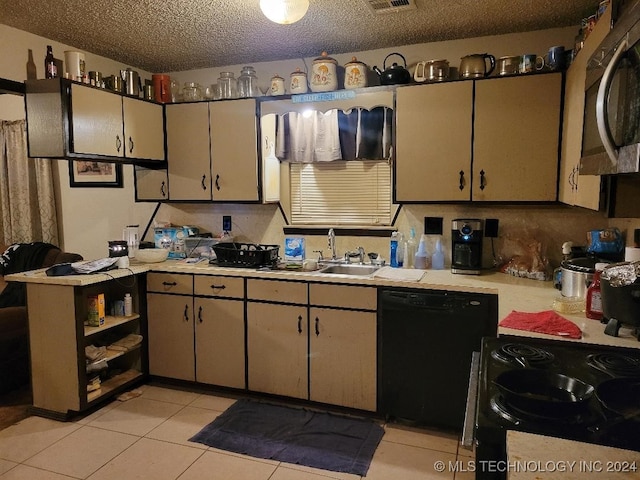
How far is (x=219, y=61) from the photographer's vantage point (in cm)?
375

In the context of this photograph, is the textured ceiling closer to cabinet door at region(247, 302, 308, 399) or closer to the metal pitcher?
the metal pitcher

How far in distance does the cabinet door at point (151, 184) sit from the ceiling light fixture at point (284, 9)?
2.04m

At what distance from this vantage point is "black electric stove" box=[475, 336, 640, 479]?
1.10 metres

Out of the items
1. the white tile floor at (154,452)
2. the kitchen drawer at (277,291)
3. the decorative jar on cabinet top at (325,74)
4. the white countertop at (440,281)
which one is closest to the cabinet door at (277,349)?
the kitchen drawer at (277,291)

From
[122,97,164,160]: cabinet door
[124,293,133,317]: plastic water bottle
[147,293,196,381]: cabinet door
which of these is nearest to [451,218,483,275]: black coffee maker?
[147,293,196,381]: cabinet door

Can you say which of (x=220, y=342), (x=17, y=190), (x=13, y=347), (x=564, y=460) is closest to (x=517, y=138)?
(x=564, y=460)

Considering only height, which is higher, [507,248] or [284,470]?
[507,248]

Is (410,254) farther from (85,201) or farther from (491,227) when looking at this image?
(85,201)

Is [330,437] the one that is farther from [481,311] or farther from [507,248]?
[507,248]

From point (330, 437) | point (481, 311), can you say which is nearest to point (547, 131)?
point (481, 311)

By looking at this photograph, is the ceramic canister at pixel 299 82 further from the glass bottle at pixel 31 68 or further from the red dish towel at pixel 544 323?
the red dish towel at pixel 544 323

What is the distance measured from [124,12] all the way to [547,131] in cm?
269

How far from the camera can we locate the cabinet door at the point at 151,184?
3812 millimetres

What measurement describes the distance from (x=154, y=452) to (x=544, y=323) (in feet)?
7.11
